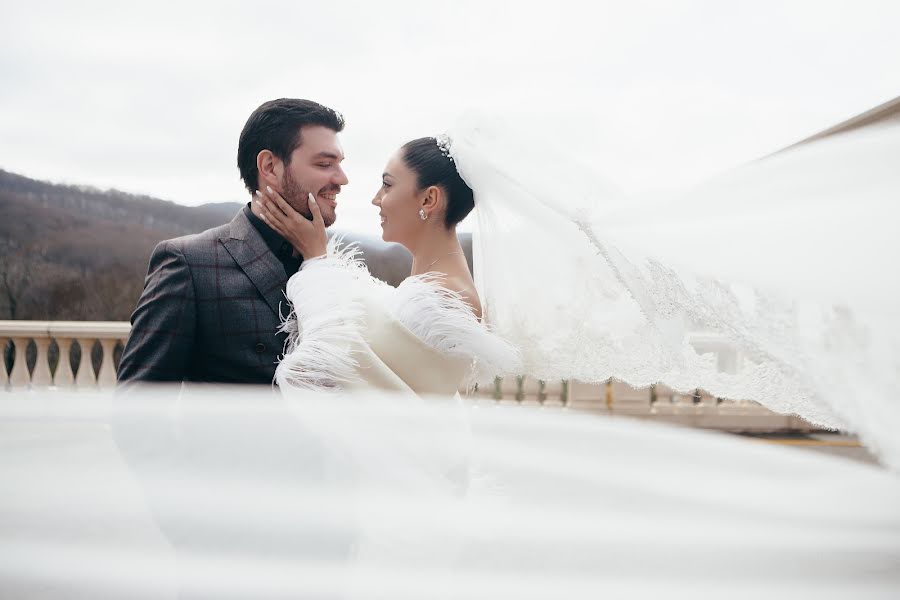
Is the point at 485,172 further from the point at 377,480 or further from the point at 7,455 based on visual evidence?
the point at 7,455

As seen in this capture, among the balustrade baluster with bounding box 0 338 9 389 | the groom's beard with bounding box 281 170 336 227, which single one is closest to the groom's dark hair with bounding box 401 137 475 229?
the groom's beard with bounding box 281 170 336 227

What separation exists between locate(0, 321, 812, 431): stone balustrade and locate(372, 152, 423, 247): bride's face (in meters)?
2.96

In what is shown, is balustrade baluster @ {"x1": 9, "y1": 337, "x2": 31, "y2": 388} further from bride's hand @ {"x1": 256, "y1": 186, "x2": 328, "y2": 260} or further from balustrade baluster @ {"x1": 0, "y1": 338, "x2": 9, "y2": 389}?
bride's hand @ {"x1": 256, "y1": 186, "x2": 328, "y2": 260}

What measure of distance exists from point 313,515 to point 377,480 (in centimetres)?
16

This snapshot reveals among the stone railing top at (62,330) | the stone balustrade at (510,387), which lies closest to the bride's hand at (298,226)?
the stone balustrade at (510,387)

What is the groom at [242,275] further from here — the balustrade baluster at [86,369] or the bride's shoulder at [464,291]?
the balustrade baluster at [86,369]

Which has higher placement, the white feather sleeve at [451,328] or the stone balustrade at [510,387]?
the white feather sleeve at [451,328]

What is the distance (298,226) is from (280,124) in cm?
27

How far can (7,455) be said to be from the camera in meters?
2.20

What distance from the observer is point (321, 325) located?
148 cm

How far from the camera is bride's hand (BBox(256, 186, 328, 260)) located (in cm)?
164

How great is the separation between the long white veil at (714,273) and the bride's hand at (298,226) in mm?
428

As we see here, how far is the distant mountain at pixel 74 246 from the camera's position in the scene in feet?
18.3

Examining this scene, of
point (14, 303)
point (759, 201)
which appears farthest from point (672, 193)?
point (14, 303)
